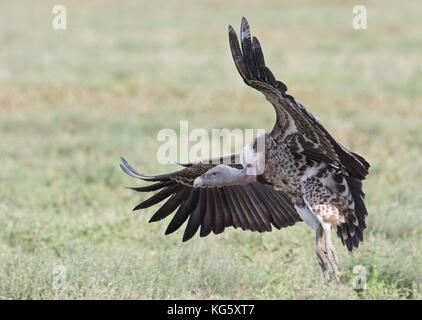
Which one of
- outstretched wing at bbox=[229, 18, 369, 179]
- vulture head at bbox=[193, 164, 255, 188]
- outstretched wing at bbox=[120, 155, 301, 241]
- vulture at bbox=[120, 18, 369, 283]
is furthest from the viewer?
outstretched wing at bbox=[120, 155, 301, 241]

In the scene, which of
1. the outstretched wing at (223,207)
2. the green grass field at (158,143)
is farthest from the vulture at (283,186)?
the green grass field at (158,143)

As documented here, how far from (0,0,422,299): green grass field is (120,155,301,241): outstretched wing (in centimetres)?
38

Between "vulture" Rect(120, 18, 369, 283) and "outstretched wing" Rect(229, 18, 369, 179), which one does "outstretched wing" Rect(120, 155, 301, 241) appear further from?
"outstretched wing" Rect(229, 18, 369, 179)

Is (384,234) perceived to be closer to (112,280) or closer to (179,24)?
(112,280)

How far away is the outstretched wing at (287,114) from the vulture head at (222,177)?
391 millimetres

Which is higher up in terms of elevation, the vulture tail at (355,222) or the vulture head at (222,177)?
the vulture head at (222,177)

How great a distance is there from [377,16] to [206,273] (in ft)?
66.2

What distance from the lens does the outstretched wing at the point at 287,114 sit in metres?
3.59

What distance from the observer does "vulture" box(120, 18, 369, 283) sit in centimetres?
441

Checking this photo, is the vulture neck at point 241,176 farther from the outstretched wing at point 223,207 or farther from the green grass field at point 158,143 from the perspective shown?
the green grass field at point 158,143

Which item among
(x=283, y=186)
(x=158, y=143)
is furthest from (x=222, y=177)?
(x=158, y=143)

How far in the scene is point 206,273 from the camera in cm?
540

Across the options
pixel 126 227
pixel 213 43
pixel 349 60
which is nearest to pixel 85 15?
pixel 213 43

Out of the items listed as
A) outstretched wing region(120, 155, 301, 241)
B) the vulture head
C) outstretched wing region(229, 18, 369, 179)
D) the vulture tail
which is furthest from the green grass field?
outstretched wing region(229, 18, 369, 179)
